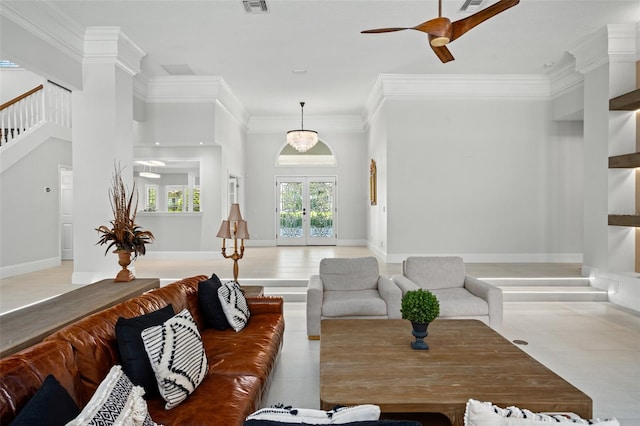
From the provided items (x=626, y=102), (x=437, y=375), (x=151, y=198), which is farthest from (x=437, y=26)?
(x=151, y=198)

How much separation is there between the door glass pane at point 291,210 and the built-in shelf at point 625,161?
24.1 ft

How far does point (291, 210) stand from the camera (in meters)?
11.3

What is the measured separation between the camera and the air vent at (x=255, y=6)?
4.66m

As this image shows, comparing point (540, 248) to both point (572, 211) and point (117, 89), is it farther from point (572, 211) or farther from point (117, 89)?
point (117, 89)

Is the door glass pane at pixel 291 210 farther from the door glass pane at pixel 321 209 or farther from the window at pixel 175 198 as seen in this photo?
the window at pixel 175 198

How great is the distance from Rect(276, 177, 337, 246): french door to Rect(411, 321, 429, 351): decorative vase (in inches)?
338

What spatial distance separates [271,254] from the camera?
9109 millimetres

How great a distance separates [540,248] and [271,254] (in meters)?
5.60

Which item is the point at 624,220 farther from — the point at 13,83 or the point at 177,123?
the point at 13,83

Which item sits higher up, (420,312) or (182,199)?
(182,199)

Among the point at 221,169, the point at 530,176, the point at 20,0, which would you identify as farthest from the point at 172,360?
the point at 530,176

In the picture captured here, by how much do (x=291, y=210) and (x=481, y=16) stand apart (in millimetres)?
8698

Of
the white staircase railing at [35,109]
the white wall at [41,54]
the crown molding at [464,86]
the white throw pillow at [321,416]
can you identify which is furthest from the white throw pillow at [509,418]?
the white staircase railing at [35,109]

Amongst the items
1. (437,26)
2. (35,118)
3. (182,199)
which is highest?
(35,118)
